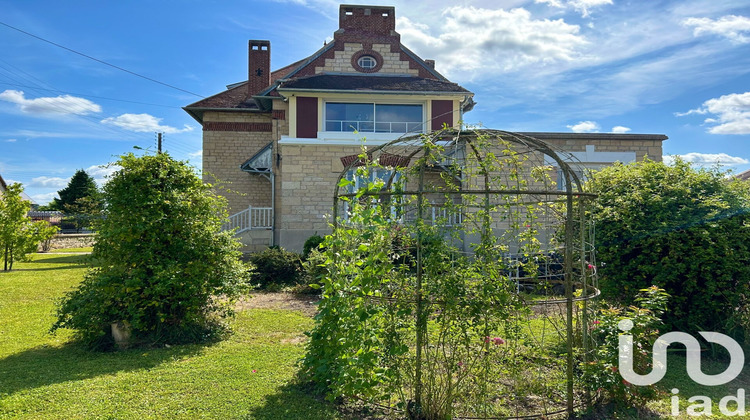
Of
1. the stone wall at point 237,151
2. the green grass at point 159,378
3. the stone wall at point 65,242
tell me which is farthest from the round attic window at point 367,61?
the stone wall at point 65,242

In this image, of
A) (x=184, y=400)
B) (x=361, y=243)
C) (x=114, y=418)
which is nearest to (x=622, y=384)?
(x=361, y=243)

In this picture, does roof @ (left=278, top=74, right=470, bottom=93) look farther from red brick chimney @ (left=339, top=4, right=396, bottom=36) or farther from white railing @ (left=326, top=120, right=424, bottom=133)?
red brick chimney @ (left=339, top=4, right=396, bottom=36)

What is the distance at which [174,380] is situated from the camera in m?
4.92

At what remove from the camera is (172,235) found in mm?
6480

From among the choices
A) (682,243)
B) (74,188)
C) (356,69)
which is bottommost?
(682,243)

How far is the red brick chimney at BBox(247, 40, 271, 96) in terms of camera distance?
19562mm

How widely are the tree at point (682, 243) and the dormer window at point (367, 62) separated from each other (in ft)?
42.1

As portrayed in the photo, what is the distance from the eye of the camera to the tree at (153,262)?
20.0 ft

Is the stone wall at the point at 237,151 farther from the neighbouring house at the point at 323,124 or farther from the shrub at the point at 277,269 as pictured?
the shrub at the point at 277,269

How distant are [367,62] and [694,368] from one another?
49.4ft

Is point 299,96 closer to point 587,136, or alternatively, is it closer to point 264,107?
point 264,107

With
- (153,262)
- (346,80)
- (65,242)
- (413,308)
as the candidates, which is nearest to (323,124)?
(346,80)

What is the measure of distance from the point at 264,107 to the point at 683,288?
16047 mm

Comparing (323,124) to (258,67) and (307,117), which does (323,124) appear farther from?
(258,67)
